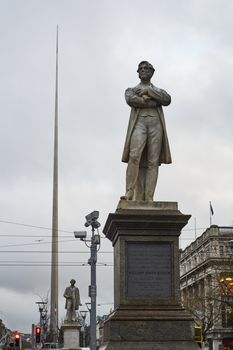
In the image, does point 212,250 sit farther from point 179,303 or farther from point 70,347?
point 179,303

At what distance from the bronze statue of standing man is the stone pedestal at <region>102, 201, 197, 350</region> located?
0.72 meters

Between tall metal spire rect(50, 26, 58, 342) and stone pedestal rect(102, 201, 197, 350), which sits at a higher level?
tall metal spire rect(50, 26, 58, 342)

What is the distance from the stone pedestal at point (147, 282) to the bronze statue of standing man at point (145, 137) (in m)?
0.72

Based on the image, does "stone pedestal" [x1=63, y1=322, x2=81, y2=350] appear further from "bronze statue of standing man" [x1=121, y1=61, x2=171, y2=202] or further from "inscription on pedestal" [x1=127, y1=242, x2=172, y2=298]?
"inscription on pedestal" [x1=127, y1=242, x2=172, y2=298]

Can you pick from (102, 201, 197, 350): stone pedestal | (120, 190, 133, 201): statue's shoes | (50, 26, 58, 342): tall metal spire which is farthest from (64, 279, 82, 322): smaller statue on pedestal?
(50, 26, 58, 342): tall metal spire

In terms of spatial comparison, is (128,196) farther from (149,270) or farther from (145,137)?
(149,270)

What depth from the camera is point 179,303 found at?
41.1 feet

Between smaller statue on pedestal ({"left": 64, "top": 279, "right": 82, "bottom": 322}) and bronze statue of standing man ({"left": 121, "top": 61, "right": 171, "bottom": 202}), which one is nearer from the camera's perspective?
bronze statue of standing man ({"left": 121, "top": 61, "right": 171, "bottom": 202})

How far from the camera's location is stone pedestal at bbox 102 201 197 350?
39.7 feet

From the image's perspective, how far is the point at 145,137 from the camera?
13625 millimetres

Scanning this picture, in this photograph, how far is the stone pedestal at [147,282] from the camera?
12109 millimetres

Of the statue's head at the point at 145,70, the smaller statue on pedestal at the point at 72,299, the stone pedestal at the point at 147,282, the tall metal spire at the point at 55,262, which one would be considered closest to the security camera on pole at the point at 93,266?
the smaller statue on pedestal at the point at 72,299

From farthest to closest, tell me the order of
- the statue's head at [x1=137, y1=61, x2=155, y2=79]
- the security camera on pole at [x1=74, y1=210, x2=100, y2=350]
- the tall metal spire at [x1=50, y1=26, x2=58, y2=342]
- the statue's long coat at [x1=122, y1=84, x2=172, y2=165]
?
1. the tall metal spire at [x1=50, y1=26, x2=58, y2=342]
2. the security camera on pole at [x1=74, y1=210, x2=100, y2=350]
3. the statue's head at [x1=137, y1=61, x2=155, y2=79]
4. the statue's long coat at [x1=122, y1=84, x2=172, y2=165]

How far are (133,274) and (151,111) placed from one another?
345 centimetres
